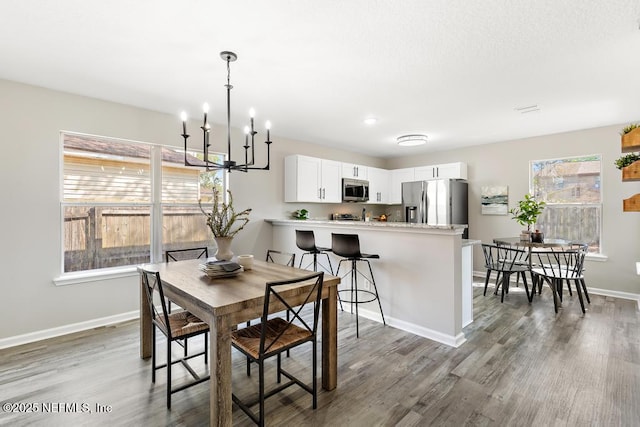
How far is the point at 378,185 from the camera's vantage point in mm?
6301

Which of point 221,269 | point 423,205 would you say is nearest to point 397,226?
point 221,269

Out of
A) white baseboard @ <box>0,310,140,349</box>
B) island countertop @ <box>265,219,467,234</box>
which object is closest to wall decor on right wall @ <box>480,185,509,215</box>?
island countertop @ <box>265,219,467,234</box>

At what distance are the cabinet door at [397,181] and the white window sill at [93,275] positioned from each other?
16.0 feet

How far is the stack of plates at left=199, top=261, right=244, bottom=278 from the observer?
88.6 inches

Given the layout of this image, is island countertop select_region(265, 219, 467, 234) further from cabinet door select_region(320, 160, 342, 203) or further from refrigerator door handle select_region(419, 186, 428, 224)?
refrigerator door handle select_region(419, 186, 428, 224)

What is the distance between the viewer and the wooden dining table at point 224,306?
5.33ft

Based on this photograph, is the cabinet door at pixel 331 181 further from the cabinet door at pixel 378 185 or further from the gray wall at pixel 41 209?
the gray wall at pixel 41 209

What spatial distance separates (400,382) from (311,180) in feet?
11.1

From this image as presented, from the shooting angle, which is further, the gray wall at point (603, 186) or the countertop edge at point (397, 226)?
the gray wall at point (603, 186)

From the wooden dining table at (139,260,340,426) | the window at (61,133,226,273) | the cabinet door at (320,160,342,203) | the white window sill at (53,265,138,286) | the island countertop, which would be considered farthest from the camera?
the cabinet door at (320,160,342,203)

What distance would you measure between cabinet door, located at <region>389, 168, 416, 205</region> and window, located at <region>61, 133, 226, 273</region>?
12.7 feet

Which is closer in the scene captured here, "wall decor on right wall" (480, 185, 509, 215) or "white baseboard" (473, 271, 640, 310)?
"white baseboard" (473, 271, 640, 310)

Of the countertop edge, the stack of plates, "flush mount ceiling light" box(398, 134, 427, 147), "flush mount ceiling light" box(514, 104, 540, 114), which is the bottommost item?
the stack of plates

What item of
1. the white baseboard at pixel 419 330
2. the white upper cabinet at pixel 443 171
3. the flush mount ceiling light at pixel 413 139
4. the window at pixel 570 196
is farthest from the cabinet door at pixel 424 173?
the white baseboard at pixel 419 330
